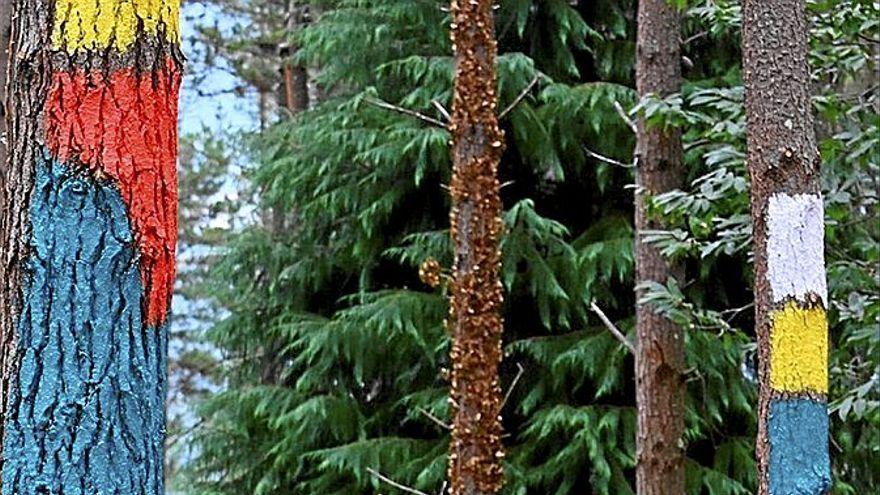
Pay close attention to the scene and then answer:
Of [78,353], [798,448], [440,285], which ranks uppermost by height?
[440,285]

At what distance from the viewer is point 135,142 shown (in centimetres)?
188

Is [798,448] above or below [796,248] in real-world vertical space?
below

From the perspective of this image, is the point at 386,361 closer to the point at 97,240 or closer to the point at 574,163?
the point at 574,163

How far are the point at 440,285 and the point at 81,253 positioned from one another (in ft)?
11.6

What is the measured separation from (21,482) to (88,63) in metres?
0.71

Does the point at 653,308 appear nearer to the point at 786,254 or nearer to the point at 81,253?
the point at 786,254

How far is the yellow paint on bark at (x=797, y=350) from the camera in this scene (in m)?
2.87

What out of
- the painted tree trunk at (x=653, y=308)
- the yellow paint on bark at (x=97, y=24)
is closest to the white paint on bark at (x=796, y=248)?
the painted tree trunk at (x=653, y=308)

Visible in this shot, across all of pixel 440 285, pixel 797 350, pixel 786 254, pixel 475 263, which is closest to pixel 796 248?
pixel 786 254

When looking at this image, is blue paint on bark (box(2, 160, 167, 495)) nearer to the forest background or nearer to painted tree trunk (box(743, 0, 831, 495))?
painted tree trunk (box(743, 0, 831, 495))

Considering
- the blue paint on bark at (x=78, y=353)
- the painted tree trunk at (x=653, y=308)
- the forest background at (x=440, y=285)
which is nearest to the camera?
the blue paint on bark at (x=78, y=353)

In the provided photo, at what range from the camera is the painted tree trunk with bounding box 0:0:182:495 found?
1809 millimetres

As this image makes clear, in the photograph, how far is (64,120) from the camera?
1839mm

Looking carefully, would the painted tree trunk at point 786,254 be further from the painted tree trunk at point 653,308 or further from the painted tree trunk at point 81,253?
the painted tree trunk at point 81,253
